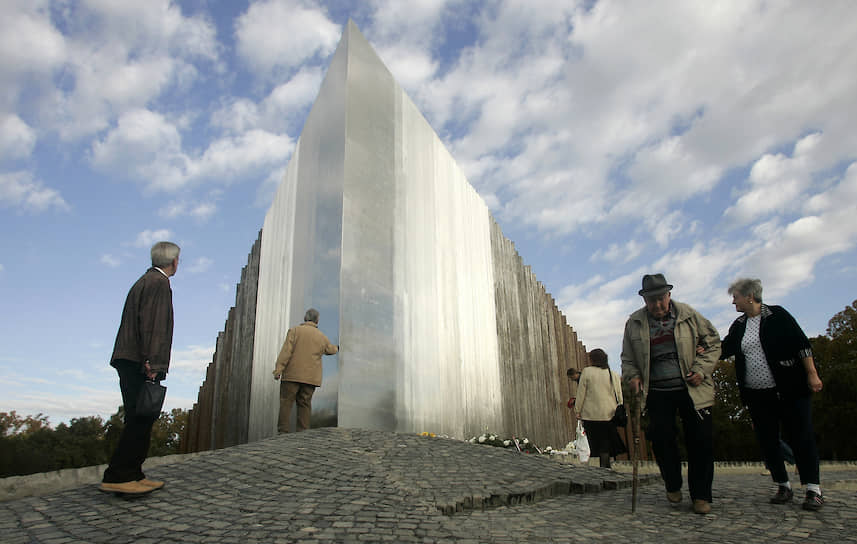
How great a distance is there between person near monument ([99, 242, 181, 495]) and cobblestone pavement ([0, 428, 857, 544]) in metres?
0.13

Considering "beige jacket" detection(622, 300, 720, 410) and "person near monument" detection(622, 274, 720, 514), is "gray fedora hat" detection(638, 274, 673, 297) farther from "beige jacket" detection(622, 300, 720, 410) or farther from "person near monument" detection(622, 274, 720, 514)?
"beige jacket" detection(622, 300, 720, 410)

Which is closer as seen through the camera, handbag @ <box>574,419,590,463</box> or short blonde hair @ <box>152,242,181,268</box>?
short blonde hair @ <box>152,242,181,268</box>

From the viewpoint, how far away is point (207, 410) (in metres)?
12.3

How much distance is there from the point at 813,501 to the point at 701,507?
0.72 metres

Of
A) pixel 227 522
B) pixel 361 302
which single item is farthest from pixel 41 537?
pixel 361 302

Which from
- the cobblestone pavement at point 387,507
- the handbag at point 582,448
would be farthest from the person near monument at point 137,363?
the handbag at point 582,448

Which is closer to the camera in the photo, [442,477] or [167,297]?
[167,297]

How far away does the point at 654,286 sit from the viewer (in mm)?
4180

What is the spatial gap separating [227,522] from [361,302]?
457 centimetres

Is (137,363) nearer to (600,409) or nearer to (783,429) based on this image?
(783,429)

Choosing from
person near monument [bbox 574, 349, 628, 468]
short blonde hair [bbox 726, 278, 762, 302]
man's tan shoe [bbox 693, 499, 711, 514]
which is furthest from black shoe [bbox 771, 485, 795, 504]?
person near monument [bbox 574, 349, 628, 468]

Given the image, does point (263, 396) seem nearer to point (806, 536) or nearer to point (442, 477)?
point (442, 477)

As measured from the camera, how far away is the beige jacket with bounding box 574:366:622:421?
6.47 m

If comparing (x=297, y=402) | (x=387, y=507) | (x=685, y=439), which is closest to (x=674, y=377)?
(x=685, y=439)
